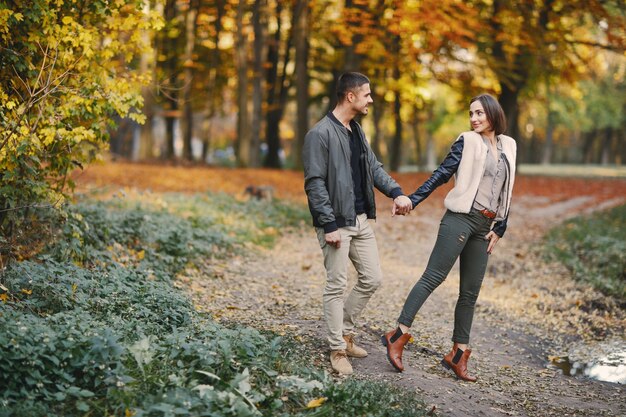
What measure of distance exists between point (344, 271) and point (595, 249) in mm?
8382

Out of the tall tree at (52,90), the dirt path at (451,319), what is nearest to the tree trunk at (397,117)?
the dirt path at (451,319)

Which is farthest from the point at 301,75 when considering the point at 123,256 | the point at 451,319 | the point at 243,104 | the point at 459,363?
the point at 459,363

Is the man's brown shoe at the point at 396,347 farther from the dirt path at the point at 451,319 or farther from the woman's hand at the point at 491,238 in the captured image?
the woman's hand at the point at 491,238

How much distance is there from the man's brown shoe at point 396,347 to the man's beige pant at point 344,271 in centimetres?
35

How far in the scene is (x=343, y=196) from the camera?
5.34 metres

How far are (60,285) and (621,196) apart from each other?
22306 millimetres

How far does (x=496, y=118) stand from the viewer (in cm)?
553

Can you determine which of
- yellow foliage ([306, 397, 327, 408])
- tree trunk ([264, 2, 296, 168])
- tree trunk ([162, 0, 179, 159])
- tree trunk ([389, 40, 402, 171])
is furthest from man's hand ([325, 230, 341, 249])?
tree trunk ([264, 2, 296, 168])

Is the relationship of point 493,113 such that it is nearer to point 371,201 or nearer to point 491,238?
point 491,238

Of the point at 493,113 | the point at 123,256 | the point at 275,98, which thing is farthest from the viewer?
the point at 275,98

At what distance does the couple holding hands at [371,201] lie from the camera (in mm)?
5309

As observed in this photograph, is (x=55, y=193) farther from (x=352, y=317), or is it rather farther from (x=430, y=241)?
(x=430, y=241)

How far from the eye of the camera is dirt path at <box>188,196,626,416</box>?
217 inches

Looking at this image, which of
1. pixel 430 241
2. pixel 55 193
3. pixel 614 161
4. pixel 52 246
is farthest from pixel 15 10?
pixel 614 161
